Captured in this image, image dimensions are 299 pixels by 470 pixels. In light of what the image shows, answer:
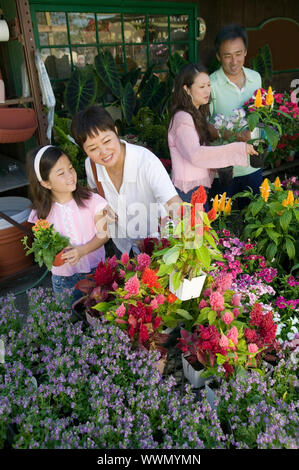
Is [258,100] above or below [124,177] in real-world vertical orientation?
above

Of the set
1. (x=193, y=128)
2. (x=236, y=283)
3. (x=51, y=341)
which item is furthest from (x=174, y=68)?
(x=51, y=341)

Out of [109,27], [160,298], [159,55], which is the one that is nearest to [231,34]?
[160,298]

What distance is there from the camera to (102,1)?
3971mm

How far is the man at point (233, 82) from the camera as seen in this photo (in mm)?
2545

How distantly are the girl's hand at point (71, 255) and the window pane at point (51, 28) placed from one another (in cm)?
266

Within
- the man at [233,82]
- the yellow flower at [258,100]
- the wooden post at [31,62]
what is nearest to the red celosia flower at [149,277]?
the yellow flower at [258,100]

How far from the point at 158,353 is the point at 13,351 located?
1.96ft

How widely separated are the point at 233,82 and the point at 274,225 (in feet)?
3.93

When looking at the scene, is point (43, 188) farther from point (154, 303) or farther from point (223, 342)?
point (223, 342)

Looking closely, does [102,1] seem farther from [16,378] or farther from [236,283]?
[16,378]

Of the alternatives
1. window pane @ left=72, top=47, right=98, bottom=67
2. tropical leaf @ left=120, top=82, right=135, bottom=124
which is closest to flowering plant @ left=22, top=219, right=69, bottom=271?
tropical leaf @ left=120, top=82, right=135, bottom=124

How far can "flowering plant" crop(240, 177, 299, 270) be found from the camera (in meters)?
1.96

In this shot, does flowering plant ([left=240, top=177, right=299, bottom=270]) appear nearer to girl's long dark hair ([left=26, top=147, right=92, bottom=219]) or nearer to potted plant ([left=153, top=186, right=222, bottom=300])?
potted plant ([left=153, top=186, right=222, bottom=300])

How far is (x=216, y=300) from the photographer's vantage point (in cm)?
140
